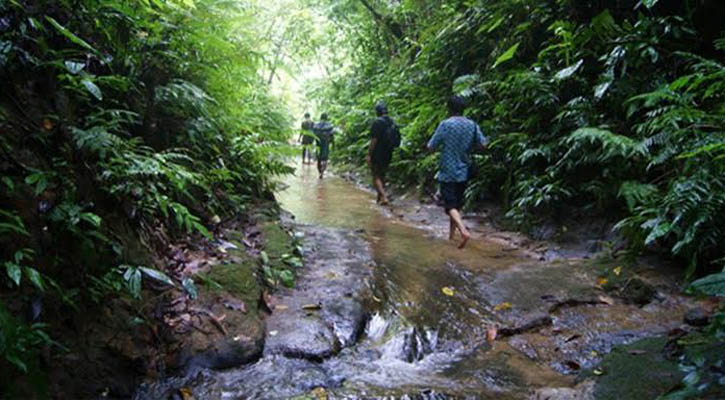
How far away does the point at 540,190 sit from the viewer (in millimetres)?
6129

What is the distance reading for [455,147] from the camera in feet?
19.9

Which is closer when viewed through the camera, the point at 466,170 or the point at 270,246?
the point at 270,246

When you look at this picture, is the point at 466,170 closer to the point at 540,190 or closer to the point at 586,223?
the point at 540,190

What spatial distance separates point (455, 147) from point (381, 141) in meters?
3.23

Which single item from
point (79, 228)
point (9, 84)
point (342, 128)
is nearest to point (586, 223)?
point (79, 228)

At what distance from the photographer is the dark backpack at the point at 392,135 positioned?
29.6 feet

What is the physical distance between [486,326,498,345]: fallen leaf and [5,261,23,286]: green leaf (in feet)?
10.1

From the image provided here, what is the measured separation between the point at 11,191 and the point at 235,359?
1596 millimetres

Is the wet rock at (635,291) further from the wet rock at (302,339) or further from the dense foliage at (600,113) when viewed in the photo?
the wet rock at (302,339)

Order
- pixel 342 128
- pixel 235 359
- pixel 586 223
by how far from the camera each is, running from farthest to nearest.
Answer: pixel 342 128
pixel 586 223
pixel 235 359

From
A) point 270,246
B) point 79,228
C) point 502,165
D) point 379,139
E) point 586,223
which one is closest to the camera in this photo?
point 79,228

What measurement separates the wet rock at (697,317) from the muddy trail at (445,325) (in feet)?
0.49

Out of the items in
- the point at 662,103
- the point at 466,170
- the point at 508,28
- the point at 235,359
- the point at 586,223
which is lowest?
the point at 235,359

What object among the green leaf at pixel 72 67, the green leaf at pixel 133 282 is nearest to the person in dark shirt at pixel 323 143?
the green leaf at pixel 72 67
